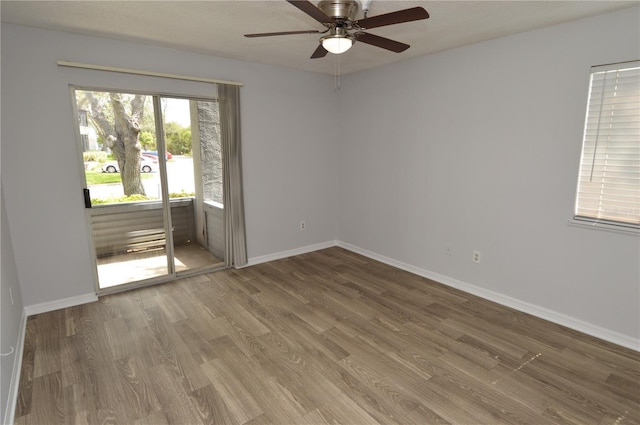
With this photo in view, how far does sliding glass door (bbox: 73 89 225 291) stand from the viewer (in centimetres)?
332

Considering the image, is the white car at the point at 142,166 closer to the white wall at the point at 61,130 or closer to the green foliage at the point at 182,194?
the white wall at the point at 61,130

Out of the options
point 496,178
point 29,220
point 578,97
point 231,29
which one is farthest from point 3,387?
point 578,97

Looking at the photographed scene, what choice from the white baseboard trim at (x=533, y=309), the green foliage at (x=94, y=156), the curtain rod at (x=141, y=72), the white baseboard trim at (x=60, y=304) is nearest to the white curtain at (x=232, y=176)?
the curtain rod at (x=141, y=72)

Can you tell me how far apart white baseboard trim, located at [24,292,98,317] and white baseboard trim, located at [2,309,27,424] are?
28 cm

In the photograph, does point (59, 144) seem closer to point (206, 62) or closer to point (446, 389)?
point (206, 62)

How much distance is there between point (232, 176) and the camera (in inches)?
160

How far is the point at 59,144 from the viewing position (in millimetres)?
3061

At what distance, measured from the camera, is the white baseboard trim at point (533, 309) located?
2.66 meters

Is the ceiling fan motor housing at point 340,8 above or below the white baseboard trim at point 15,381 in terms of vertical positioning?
above

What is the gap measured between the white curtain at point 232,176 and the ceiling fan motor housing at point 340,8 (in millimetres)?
2011

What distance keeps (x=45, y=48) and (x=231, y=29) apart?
160 centimetres

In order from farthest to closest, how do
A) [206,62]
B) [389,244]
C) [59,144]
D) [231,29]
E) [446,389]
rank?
[389,244] < [206,62] < [59,144] < [231,29] < [446,389]

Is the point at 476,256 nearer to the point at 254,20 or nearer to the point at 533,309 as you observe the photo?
the point at 533,309

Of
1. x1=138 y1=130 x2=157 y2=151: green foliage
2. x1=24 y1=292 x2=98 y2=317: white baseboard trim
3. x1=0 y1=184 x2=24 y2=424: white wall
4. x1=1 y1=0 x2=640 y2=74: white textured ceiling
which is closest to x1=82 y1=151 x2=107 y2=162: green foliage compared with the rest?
x1=138 y1=130 x2=157 y2=151: green foliage
